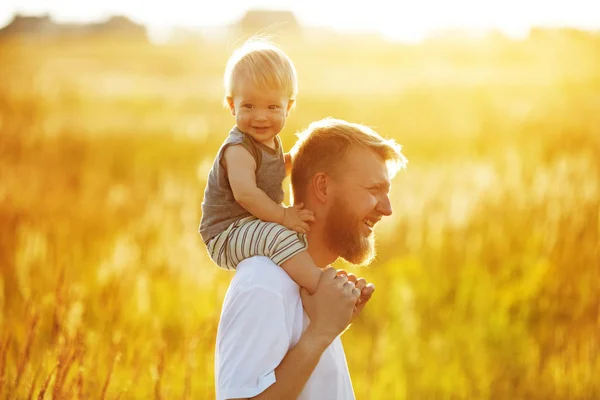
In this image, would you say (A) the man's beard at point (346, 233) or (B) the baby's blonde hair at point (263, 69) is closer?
(B) the baby's blonde hair at point (263, 69)

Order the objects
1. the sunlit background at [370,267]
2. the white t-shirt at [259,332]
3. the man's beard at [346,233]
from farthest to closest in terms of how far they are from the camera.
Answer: the sunlit background at [370,267], the man's beard at [346,233], the white t-shirt at [259,332]

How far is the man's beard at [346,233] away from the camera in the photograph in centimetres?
276

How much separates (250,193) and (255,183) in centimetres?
5

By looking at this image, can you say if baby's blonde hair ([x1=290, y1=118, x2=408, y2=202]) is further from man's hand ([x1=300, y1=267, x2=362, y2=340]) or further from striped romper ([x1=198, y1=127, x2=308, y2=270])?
man's hand ([x1=300, y1=267, x2=362, y2=340])

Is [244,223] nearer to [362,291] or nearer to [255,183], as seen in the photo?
[255,183]

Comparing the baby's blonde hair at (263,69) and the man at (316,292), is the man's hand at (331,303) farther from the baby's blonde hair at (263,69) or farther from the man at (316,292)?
the baby's blonde hair at (263,69)

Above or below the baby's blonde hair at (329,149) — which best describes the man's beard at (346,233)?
below

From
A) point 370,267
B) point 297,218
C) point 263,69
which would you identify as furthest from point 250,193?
point 370,267

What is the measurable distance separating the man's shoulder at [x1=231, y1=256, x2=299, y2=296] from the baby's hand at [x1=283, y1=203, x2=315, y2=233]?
0.14 meters

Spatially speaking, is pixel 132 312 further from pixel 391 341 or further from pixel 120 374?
pixel 391 341

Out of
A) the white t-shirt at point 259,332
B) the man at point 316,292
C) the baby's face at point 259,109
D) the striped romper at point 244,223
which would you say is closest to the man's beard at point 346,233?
the man at point 316,292

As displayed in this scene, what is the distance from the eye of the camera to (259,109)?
8.78ft

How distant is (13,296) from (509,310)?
3.38 meters

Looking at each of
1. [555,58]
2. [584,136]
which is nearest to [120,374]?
[584,136]
